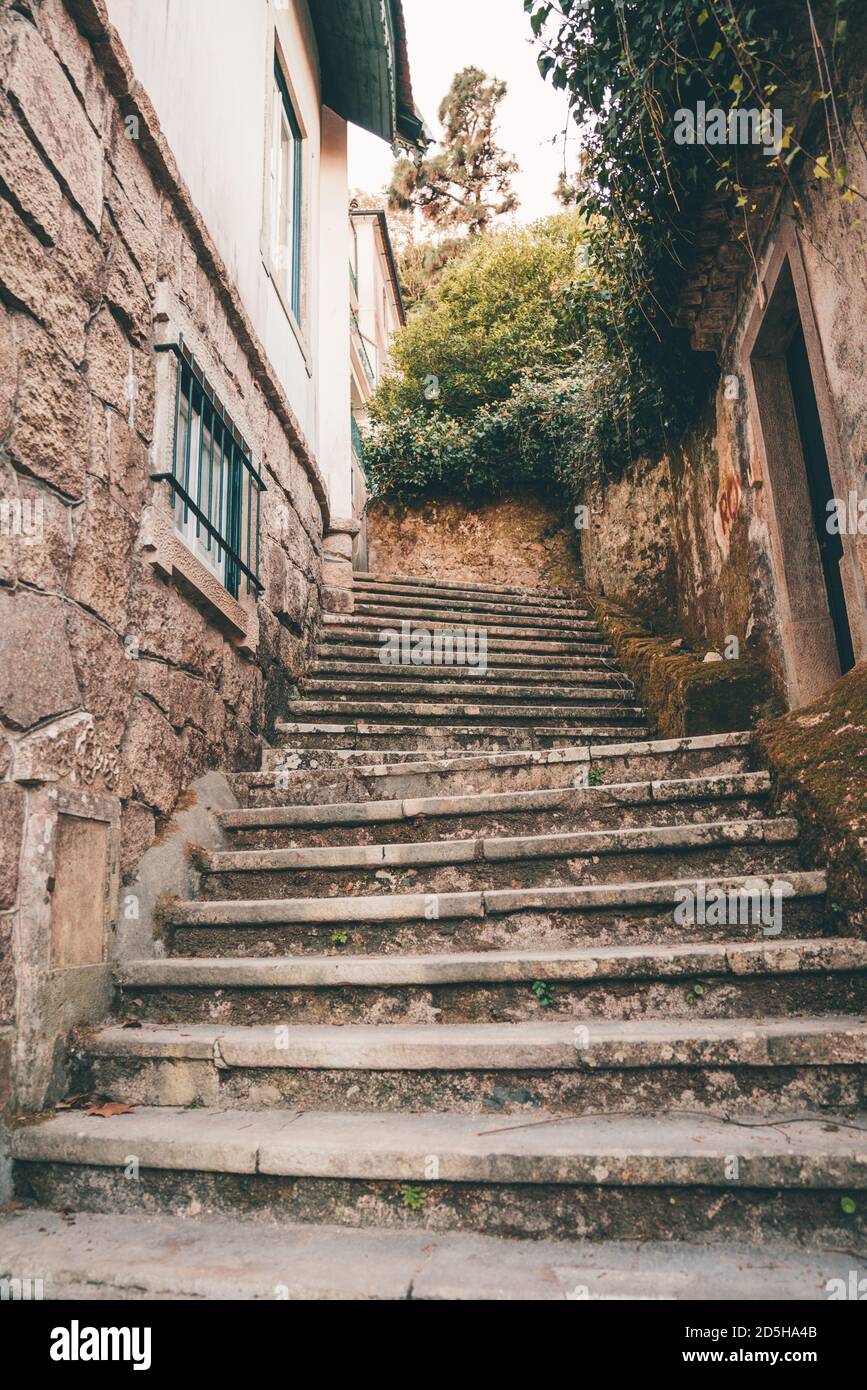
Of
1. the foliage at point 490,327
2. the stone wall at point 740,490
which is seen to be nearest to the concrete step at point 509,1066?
the stone wall at point 740,490

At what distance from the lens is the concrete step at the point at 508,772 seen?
3344mm

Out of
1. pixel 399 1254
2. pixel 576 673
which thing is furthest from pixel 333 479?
pixel 399 1254

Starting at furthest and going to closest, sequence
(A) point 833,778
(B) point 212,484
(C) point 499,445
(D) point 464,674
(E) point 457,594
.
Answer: (C) point 499,445
(E) point 457,594
(D) point 464,674
(B) point 212,484
(A) point 833,778

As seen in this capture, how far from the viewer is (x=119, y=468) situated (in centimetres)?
268

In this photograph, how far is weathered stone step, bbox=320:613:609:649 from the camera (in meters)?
6.02

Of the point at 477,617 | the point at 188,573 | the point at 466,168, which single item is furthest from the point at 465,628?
the point at 466,168

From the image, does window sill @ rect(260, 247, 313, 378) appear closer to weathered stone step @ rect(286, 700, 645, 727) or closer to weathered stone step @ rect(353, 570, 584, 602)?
weathered stone step @ rect(353, 570, 584, 602)

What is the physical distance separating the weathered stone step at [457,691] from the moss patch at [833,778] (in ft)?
6.68

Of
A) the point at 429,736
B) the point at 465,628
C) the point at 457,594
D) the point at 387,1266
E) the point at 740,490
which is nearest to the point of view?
the point at 387,1266

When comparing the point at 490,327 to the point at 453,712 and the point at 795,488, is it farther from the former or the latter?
the point at 453,712

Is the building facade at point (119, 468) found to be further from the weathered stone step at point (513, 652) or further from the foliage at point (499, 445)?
the foliage at point (499, 445)

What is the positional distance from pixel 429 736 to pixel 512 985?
85.4 inches

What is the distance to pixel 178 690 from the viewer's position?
3148 mm

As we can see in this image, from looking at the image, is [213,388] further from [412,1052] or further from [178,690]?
[412,1052]
